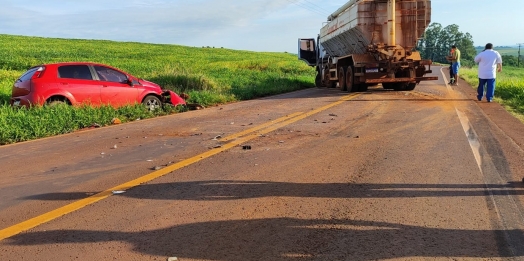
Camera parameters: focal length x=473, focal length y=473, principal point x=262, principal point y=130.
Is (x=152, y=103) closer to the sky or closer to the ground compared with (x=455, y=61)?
closer to the ground

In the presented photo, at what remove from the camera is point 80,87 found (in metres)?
11.1

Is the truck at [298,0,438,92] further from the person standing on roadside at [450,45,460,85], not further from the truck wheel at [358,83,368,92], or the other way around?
the person standing on roadside at [450,45,460,85]

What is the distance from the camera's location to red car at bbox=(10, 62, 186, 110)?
10.5 m

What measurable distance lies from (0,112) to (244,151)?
18.8 ft

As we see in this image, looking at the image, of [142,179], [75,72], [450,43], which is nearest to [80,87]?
[75,72]

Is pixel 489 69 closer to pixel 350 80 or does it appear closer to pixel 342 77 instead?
pixel 350 80

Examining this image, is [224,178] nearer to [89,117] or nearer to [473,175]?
[473,175]

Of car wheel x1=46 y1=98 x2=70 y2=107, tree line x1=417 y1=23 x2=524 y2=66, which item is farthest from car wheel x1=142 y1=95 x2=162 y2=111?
tree line x1=417 y1=23 x2=524 y2=66

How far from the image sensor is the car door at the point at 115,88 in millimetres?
11609

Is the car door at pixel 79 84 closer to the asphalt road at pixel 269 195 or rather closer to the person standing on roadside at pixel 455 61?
the asphalt road at pixel 269 195

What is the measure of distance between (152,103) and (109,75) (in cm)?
137

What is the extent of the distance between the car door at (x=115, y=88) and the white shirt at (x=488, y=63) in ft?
32.2

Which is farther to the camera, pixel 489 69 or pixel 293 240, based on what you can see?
pixel 489 69

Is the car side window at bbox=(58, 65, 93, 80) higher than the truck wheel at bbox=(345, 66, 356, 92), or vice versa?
the car side window at bbox=(58, 65, 93, 80)
